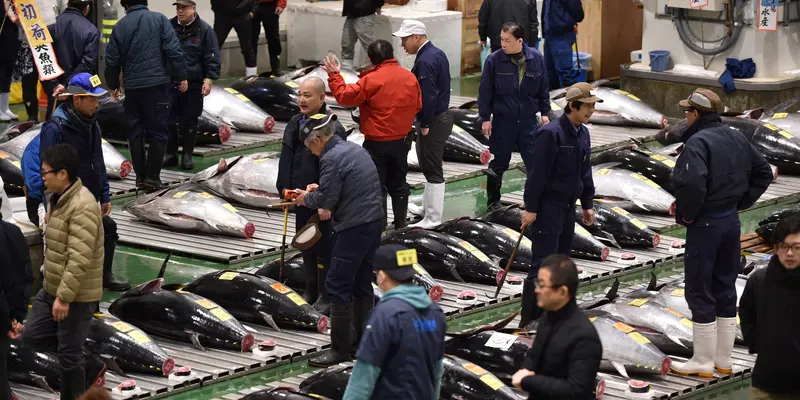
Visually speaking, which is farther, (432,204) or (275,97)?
(275,97)

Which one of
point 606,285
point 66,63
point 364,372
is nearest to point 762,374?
point 364,372

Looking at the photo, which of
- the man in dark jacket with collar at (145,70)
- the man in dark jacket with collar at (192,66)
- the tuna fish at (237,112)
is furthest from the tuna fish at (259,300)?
the tuna fish at (237,112)

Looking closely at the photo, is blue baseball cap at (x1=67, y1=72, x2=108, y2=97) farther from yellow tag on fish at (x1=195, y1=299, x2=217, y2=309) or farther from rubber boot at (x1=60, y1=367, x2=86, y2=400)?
rubber boot at (x1=60, y1=367, x2=86, y2=400)

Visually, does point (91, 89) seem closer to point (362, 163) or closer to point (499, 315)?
point (362, 163)

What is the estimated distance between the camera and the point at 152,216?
12328 mm

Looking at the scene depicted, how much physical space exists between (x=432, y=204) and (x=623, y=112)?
5042mm

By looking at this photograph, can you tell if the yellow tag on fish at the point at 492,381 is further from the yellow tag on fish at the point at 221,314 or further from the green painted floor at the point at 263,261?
the yellow tag on fish at the point at 221,314

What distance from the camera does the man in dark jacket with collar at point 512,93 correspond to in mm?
12352

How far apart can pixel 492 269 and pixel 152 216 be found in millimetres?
3163

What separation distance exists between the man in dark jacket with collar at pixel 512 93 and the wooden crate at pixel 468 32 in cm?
708

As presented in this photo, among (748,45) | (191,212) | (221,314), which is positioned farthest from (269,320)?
(748,45)

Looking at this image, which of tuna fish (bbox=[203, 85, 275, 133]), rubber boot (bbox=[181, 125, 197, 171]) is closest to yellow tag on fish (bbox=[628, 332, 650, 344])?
rubber boot (bbox=[181, 125, 197, 171])

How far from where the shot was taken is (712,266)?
347 inches

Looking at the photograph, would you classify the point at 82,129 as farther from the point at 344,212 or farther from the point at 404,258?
the point at 404,258
